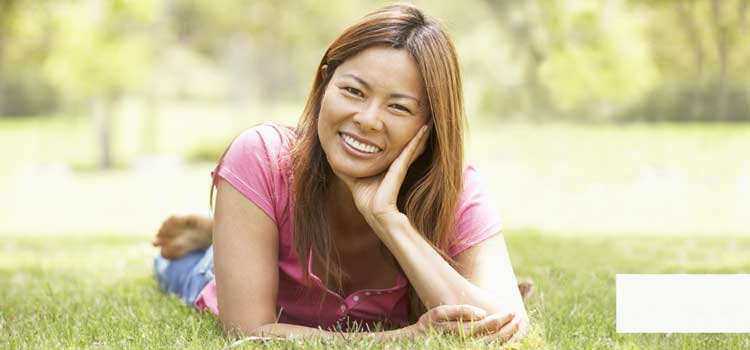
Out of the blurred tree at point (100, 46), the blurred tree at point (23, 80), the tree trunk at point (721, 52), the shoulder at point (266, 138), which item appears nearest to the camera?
the shoulder at point (266, 138)

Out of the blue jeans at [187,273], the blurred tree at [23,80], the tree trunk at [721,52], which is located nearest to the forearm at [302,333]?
the blue jeans at [187,273]

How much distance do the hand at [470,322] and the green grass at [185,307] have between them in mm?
41

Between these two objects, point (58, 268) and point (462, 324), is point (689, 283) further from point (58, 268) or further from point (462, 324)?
point (58, 268)

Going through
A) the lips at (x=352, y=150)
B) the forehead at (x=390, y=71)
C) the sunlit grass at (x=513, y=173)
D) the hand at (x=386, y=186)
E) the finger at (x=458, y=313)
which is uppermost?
the forehead at (x=390, y=71)

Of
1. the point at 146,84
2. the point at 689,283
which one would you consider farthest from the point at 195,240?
the point at 146,84

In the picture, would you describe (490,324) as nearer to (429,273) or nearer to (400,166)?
(429,273)

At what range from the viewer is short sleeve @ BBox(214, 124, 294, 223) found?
9.81ft

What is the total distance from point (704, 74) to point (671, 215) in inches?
424

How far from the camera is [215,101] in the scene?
21.8 metres

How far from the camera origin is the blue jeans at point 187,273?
156 inches

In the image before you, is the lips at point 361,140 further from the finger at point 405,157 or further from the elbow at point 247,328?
the elbow at point 247,328

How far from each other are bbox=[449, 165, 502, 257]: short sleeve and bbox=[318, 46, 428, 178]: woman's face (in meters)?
0.40

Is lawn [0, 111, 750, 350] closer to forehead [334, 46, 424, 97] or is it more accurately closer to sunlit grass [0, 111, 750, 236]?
sunlit grass [0, 111, 750, 236]

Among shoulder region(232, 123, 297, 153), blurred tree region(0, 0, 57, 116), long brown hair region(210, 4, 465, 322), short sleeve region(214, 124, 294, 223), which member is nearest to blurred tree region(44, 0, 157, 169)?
blurred tree region(0, 0, 57, 116)
